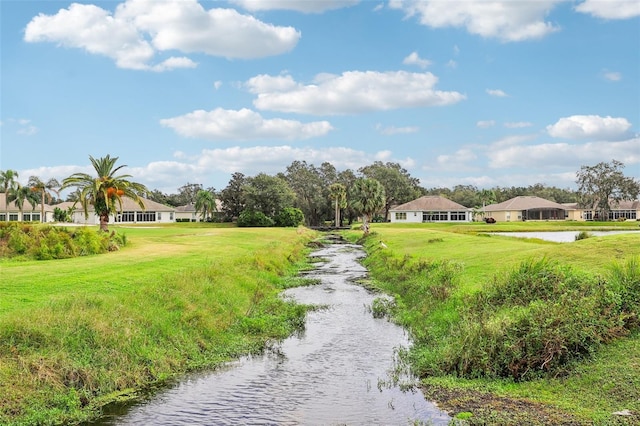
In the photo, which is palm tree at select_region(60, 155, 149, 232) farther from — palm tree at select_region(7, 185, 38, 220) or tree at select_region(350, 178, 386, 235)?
palm tree at select_region(7, 185, 38, 220)

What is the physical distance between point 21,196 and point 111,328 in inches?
4189

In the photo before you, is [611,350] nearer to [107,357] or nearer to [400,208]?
[107,357]

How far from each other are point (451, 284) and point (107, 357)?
14.3m

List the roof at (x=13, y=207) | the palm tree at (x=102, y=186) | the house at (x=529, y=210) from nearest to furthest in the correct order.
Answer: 1. the palm tree at (x=102, y=186)
2. the roof at (x=13, y=207)
3. the house at (x=529, y=210)

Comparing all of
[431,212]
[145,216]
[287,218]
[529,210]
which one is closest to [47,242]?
[287,218]

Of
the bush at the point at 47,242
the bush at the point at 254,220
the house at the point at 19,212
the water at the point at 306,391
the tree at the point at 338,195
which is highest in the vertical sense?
the tree at the point at 338,195

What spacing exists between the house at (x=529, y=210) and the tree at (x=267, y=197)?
53.5 m

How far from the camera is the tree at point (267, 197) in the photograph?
353ft

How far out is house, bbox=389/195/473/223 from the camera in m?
125

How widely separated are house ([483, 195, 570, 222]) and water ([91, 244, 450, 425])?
117 metres

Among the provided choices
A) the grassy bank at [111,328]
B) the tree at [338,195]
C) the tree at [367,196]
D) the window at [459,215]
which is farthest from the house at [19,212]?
the grassy bank at [111,328]

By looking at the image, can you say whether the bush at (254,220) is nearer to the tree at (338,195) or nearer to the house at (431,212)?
the tree at (338,195)

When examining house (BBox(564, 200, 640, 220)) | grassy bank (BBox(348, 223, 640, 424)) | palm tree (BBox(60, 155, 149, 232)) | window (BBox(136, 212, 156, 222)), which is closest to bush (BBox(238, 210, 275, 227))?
window (BBox(136, 212, 156, 222))

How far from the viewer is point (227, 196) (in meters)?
116
